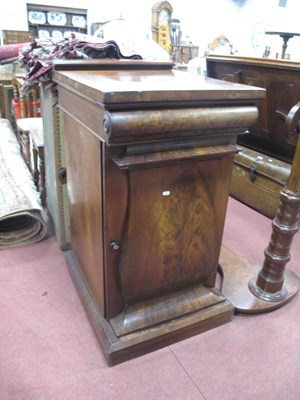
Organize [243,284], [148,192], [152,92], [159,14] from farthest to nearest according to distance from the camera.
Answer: [159,14] → [243,284] → [148,192] → [152,92]

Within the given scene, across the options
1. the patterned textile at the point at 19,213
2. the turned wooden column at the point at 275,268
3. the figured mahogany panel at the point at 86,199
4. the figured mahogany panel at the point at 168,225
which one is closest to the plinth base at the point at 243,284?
the turned wooden column at the point at 275,268

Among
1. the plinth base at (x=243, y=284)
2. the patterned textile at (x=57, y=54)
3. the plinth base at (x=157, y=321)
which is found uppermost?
the patterned textile at (x=57, y=54)

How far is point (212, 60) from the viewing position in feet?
8.93

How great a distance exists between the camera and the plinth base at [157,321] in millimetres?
1091

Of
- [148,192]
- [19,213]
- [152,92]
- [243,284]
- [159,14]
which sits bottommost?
[243,284]

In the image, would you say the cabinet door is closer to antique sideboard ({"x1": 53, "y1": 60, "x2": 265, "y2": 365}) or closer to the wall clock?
antique sideboard ({"x1": 53, "y1": 60, "x2": 265, "y2": 365})

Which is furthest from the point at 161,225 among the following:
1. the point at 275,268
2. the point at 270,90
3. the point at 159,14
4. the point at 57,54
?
the point at 159,14

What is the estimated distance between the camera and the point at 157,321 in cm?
114

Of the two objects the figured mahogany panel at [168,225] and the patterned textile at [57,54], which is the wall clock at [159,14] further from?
the figured mahogany panel at [168,225]

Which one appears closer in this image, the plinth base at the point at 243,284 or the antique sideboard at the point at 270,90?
the plinth base at the point at 243,284

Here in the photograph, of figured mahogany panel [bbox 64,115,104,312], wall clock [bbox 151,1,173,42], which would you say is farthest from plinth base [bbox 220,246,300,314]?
wall clock [bbox 151,1,173,42]

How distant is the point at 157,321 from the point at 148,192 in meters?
0.47

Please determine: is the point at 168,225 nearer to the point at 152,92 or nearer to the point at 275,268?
the point at 152,92

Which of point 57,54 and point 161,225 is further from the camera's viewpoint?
point 57,54
